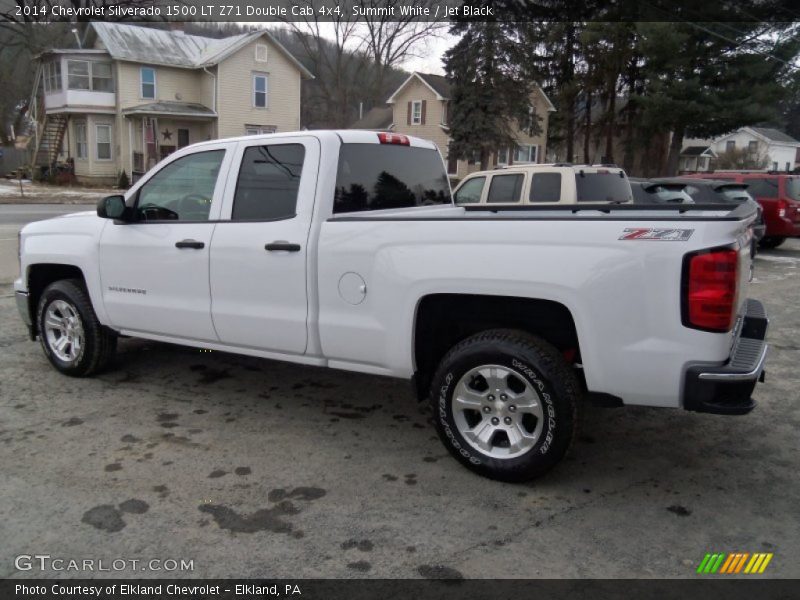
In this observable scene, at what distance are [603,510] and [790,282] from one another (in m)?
9.22

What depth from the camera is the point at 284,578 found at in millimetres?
3023

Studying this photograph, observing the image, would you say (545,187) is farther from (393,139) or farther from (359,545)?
(359,545)

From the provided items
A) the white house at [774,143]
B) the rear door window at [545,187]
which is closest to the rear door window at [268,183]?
the rear door window at [545,187]

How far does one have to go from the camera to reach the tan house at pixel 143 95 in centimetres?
3584

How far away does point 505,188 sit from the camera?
1038 centimetres

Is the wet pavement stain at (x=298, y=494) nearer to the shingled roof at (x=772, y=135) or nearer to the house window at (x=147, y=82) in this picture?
the house window at (x=147, y=82)

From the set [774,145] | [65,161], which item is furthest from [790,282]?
[774,145]

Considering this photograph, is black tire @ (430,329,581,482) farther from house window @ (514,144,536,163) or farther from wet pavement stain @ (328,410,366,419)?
house window @ (514,144,536,163)

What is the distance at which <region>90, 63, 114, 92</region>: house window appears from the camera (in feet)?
118

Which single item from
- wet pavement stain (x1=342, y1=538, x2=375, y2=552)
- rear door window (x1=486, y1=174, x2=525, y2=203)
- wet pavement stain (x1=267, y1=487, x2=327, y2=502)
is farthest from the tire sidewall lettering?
rear door window (x1=486, y1=174, x2=525, y2=203)

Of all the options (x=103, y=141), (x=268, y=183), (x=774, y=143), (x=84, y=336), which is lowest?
(x=84, y=336)

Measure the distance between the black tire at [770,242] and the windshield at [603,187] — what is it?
767 cm

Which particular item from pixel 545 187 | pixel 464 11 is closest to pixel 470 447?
pixel 545 187

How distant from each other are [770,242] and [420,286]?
14.9 m
